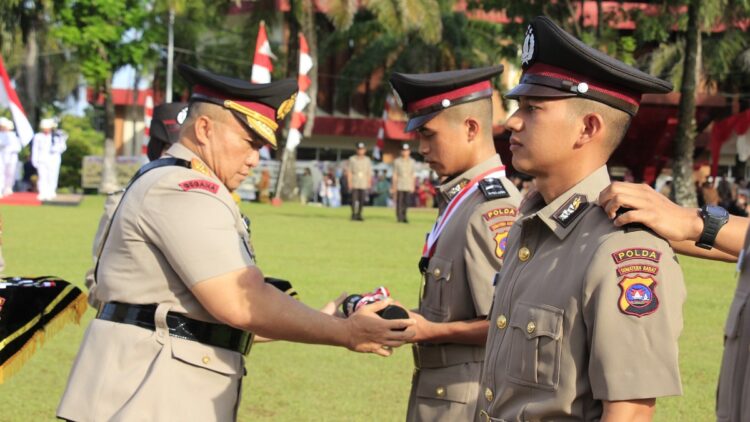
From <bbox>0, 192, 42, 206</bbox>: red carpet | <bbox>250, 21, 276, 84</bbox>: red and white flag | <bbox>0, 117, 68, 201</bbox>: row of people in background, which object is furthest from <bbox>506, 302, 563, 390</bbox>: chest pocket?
<bbox>0, 192, 42, 206</bbox>: red carpet

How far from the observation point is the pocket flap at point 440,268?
4230 mm

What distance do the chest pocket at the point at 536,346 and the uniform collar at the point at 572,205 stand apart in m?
0.22

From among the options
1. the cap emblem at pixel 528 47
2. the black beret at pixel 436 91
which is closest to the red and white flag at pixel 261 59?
the black beret at pixel 436 91

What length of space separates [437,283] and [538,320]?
1.43m

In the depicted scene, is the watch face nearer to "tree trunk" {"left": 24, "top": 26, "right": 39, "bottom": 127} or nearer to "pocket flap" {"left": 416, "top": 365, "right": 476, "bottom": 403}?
"pocket flap" {"left": 416, "top": 365, "right": 476, "bottom": 403}

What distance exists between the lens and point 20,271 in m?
13.0

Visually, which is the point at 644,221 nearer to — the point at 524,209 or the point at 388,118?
the point at 524,209

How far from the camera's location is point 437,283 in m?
4.28

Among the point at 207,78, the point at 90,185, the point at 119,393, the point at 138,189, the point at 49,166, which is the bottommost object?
the point at 90,185

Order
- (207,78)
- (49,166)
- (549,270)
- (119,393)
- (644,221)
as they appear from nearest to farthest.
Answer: (644,221)
(549,270)
(119,393)
(207,78)
(49,166)

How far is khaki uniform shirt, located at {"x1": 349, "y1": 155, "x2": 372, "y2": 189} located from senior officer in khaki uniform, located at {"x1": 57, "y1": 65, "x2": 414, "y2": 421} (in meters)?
22.5

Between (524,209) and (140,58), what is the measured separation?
1506 inches

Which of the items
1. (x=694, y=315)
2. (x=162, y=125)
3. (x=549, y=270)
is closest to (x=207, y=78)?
(x=549, y=270)

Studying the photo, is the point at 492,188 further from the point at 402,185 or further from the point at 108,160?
the point at 108,160
